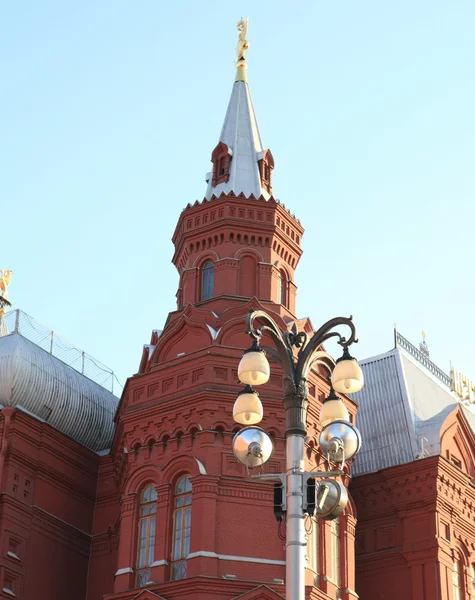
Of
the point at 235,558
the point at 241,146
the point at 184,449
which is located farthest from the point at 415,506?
the point at 241,146

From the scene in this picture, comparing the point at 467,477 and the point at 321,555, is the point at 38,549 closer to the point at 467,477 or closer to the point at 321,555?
the point at 321,555

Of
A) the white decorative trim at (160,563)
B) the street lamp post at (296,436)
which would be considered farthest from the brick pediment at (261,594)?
the street lamp post at (296,436)

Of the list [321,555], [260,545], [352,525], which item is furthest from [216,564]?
[352,525]

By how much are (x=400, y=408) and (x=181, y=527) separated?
1226cm

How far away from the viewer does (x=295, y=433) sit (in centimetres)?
1540

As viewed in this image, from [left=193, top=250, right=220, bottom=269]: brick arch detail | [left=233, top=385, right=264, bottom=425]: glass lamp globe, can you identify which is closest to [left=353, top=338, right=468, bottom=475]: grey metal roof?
[left=193, top=250, right=220, bottom=269]: brick arch detail

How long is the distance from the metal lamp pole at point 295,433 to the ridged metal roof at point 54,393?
19654 millimetres

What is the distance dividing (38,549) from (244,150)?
14700mm

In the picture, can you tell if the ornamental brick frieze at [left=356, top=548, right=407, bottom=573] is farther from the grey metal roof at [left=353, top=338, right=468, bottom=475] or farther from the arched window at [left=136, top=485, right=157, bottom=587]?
the arched window at [left=136, top=485, right=157, bottom=587]

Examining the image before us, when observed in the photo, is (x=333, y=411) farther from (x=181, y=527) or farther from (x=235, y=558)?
(x=181, y=527)

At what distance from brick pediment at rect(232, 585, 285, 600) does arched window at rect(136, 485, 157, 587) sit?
3.07 meters

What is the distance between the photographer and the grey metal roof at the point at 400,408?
118 ft

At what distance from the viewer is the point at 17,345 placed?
35781 mm

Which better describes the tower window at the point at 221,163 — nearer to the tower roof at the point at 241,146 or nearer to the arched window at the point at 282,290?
the tower roof at the point at 241,146
